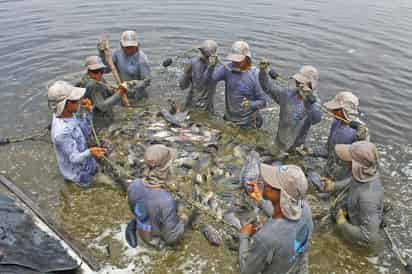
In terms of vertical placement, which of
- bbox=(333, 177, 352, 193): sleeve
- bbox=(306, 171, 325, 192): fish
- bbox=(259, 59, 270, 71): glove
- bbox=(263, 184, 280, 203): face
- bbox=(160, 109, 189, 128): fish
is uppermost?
bbox=(259, 59, 270, 71): glove

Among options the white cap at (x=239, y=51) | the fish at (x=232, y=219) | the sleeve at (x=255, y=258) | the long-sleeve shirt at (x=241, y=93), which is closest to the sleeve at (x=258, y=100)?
the long-sleeve shirt at (x=241, y=93)

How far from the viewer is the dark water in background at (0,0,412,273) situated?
30.4 ft

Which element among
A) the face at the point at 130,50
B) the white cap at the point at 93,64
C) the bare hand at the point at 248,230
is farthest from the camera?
the face at the point at 130,50

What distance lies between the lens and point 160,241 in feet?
21.5


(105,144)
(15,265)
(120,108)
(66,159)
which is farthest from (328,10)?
(15,265)

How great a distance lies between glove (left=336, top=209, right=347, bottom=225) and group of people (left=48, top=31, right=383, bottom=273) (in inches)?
0.7

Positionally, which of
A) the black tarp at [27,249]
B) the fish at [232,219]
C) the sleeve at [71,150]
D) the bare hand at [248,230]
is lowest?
the fish at [232,219]

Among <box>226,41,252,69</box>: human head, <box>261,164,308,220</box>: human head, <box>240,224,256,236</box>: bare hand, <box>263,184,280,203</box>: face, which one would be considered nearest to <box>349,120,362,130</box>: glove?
<box>226,41,252,69</box>: human head

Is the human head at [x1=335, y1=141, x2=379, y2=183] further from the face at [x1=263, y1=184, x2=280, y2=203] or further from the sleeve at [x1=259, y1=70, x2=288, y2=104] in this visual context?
the sleeve at [x1=259, y1=70, x2=288, y2=104]

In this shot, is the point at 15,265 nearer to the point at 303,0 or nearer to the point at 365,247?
the point at 365,247

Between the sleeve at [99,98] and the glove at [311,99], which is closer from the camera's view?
the glove at [311,99]

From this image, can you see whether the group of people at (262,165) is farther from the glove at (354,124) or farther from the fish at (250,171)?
the fish at (250,171)

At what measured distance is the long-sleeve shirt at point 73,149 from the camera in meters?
7.00

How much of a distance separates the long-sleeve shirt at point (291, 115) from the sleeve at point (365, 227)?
9.48 feet
